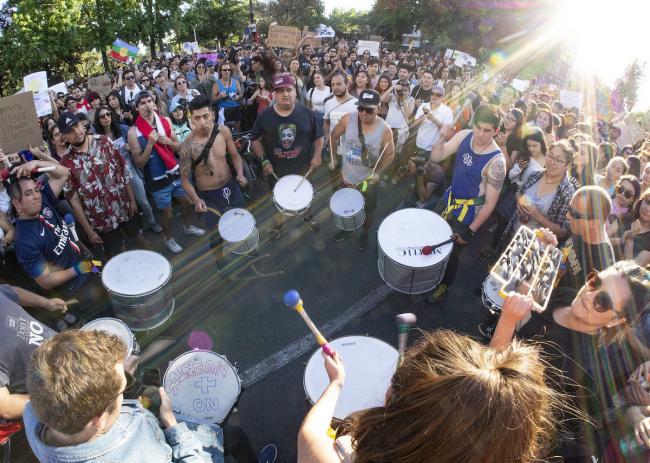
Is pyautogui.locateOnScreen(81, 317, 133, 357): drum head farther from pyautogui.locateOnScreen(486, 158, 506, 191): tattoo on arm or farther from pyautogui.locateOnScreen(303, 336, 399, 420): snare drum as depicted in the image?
pyautogui.locateOnScreen(486, 158, 506, 191): tattoo on arm

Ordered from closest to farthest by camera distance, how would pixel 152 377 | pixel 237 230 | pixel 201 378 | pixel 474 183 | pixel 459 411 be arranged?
pixel 459 411, pixel 152 377, pixel 201 378, pixel 474 183, pixel 237 230

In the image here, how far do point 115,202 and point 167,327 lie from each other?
1732 mm

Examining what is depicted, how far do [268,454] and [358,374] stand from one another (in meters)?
1.09

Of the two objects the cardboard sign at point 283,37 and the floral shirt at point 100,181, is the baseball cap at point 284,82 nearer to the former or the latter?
the floral shirt at point 100,181

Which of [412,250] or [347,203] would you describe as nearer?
[412,250]

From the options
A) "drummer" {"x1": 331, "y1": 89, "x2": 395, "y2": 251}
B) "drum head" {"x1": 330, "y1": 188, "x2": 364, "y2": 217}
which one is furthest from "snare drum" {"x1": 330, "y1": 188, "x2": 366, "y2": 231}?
"drummer" {"x1": 331, "y1": 89, "x2": 395, "y2": 251}

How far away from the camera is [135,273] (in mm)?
3617

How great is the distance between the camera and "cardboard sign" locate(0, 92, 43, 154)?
4.38m

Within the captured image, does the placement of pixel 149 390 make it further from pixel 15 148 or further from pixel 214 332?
pixel 15 148

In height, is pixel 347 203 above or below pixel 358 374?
below

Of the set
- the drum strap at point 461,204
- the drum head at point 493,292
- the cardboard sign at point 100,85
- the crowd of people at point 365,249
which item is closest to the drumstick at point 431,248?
the crowd of people at point 365,249

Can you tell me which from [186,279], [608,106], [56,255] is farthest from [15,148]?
[608,106]

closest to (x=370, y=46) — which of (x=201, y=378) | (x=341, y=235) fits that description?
(x=341, y=235)

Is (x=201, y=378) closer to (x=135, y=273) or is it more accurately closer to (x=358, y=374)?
(x=358, y=374)
